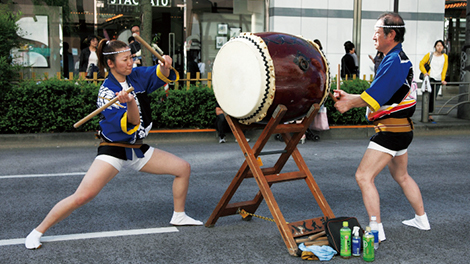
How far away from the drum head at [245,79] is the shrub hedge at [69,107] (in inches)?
237

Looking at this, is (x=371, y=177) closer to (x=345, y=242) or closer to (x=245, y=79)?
(x=345, y=242)

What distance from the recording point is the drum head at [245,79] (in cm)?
371

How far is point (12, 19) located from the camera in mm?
9969

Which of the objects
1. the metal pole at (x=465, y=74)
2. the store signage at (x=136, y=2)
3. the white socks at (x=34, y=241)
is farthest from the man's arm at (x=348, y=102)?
the store signage at (x=136, y=2)

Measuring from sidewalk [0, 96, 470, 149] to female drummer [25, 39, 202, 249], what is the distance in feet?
18.2

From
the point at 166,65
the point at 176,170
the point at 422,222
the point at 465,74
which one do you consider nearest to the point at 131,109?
the point at 166,65

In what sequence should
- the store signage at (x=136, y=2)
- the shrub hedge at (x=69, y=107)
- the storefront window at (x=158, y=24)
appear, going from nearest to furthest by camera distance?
the shrub hedge at (x=69, y=107)
the storefront window at (x=158, y=24)
the store signage at (x=136, y=2)

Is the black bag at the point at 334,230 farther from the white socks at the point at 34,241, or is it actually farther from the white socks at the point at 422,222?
the white socks at the point at 34,241

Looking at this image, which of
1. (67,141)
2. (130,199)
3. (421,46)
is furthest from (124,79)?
(421,46)

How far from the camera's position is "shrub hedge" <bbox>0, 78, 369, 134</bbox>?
9.42 meters

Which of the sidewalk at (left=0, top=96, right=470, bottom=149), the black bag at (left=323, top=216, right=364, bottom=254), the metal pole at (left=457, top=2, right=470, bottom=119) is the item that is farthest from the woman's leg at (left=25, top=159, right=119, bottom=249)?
the metal pole at (left=457, top=2, right=470, bottom=119)

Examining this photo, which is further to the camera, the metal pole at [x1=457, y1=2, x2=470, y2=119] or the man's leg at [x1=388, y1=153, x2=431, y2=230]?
the metal pole at [x1=457, y1=2, x2=470, y2=119]

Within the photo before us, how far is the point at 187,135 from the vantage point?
995 centimetres

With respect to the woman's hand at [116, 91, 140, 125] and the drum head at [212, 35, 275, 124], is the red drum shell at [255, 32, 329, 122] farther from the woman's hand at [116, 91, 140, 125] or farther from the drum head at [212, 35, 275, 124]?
the woman's hand at [116, 91, 140, 125]
